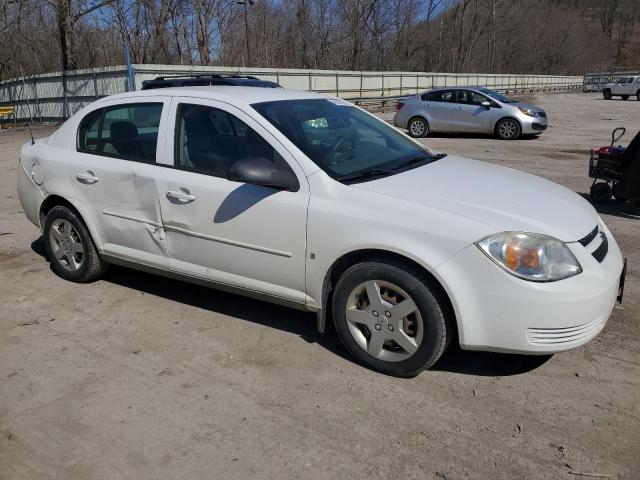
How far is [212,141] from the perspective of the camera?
3898 mm

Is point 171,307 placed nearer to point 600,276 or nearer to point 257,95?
point 257,95

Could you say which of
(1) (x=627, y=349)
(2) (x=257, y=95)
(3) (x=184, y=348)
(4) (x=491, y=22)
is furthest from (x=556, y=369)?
(4) (x=491, y=22)

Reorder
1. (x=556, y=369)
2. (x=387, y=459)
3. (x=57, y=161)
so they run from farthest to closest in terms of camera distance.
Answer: (x=57, y=161) → (x=556, y=369) → (x=387, y=459)

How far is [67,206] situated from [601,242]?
12.9 ft

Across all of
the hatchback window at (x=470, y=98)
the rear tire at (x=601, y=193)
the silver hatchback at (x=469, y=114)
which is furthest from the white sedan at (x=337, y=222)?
the hatchback window at (x=470, y=98)

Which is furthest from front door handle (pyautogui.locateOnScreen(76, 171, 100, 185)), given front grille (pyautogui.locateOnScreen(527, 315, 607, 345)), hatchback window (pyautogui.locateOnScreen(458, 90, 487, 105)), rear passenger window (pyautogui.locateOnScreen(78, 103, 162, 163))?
hatchback window (pyautogui.locateOnScreen(458, 90, 487, 105))

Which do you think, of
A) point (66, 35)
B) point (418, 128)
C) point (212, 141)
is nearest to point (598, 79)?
point (418, 128)

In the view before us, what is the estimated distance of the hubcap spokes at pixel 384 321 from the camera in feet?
10.4

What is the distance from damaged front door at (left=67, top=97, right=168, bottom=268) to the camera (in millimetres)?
4102

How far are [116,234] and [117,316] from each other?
0.62 metres

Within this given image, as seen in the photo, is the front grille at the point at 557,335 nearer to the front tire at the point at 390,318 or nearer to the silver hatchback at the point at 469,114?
the front tire at the point at 390,318

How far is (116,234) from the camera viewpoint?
4375 millimetres

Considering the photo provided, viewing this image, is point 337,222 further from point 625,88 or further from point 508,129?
point 625,88

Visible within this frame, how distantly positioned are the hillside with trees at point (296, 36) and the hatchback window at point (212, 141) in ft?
77.1
